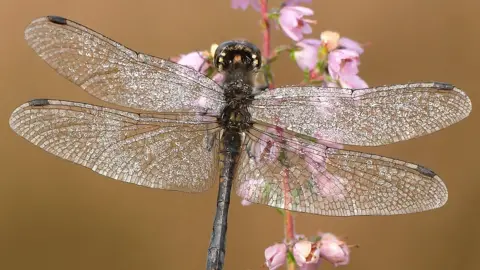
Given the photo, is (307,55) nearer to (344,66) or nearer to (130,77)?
(344,66)

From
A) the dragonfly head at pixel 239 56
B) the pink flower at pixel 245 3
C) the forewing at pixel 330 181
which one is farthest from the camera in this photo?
the pink flower at pixel 245 3

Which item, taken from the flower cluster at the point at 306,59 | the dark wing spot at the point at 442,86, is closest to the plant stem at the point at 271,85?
the flower cluster at the point at 306,59

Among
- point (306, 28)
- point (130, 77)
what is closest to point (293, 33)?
point (306, 28)

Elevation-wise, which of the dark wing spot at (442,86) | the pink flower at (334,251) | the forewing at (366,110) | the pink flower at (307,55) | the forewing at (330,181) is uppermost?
the pink flower at (307,55)

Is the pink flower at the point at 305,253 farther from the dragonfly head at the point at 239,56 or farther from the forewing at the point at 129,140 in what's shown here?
the dragonfly head at the point at 239,56

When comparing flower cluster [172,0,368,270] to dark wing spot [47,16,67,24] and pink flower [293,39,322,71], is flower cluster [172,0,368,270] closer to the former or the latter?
pink flower [293,39,322,71]

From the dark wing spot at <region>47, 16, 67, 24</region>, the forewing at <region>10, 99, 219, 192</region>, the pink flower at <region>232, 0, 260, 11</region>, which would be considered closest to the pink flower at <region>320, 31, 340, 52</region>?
the pink flower at <region>232, 0, 260, 11</region>

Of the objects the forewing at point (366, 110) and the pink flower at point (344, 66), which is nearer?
the forewing at point (366, 110)
